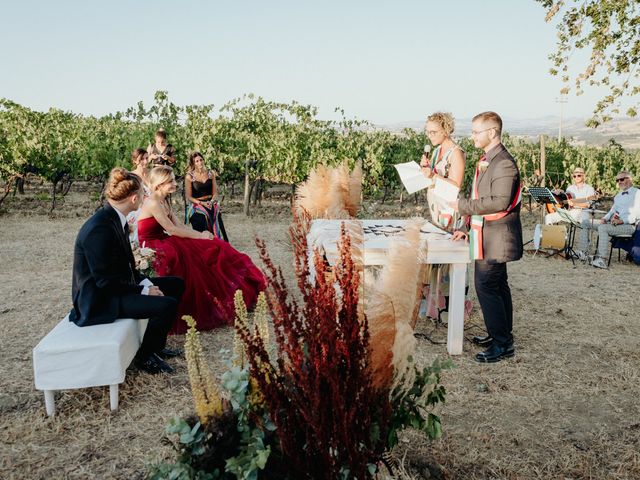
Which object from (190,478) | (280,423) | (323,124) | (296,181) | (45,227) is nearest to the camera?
(280,423)

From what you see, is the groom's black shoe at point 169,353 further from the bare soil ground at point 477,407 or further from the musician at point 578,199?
the musician at point 578,199

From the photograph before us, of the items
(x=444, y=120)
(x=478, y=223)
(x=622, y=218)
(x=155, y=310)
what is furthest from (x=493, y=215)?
(x=622, y=218)

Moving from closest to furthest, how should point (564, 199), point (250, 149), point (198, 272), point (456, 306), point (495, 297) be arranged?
1. point (495, 297)
2. point (456, 306)
3. point (198, 272)
4. point (564, 199)
5. point (250, 149)

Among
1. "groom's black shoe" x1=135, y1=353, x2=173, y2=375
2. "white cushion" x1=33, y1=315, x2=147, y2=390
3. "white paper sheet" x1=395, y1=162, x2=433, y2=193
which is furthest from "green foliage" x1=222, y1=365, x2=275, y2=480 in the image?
"white paper sheet" x1=395, y1=162, x2=433, y2=193

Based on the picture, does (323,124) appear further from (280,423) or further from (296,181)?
(280,423)

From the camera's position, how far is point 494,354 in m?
4.33

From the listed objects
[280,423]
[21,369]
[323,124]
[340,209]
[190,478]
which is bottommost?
[21,369]

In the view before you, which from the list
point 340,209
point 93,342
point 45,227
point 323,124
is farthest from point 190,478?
point 323,124

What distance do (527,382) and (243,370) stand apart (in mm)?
2646

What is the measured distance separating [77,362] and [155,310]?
0.61m

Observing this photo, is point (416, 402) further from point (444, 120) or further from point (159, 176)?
point (159, 176)

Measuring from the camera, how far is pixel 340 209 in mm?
5188

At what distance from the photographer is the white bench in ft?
10.9

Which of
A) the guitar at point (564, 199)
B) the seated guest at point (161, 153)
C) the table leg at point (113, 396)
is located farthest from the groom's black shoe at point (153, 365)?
the guitar at point (564, 199)
